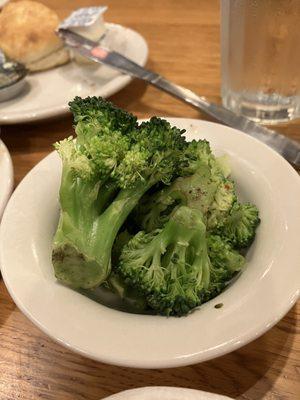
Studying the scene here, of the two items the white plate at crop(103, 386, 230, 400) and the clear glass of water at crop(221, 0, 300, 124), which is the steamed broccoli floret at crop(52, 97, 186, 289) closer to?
the white plate at crop(103, 386, 230, 400)

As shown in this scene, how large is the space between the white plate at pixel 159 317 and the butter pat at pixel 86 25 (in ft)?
2.69

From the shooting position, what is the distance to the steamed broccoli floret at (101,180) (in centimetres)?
69

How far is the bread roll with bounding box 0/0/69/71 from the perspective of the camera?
59.1 inches

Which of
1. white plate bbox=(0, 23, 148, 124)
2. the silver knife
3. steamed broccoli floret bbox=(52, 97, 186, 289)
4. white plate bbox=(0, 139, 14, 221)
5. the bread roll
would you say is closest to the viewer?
steamed broccoli floret bbox=(52, 97, 186, 289)

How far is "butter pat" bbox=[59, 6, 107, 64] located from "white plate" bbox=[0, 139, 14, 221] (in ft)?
2.03

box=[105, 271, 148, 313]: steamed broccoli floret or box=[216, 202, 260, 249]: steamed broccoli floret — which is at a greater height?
box=[216, 202, 260, 249]: steamed broccoli floret

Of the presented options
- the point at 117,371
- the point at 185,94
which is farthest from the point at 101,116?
the point at 185,94

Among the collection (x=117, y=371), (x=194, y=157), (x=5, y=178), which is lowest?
(x=117, y=371)

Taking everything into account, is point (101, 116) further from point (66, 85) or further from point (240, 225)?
point (66, 85)

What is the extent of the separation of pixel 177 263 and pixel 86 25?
42.0 inches

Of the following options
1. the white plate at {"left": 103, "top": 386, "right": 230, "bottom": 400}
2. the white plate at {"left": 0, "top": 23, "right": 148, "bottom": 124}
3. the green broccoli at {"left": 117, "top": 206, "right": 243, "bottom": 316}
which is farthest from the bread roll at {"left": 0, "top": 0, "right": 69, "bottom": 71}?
the white plate at {"left": 103, "top": 386, "right": 230, "bottom": 400}

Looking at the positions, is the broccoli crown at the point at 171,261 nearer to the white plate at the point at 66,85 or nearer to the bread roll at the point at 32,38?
the white plate at the point at 66,85

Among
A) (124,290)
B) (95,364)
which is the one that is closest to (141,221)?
(124,290)

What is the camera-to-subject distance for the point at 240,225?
0.77 m
